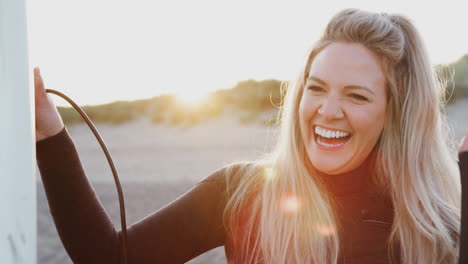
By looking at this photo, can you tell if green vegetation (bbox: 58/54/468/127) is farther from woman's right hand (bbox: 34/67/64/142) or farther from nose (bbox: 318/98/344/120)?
woman's right hand (bbox: 34/67/64/142)

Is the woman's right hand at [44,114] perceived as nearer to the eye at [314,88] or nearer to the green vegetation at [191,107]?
the eye at [314,88]

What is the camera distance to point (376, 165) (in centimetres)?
209

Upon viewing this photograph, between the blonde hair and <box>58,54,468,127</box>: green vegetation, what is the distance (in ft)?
55.7

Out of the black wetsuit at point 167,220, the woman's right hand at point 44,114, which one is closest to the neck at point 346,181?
the black wetsuit at point 167,220

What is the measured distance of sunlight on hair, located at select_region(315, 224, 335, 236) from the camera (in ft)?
6.30

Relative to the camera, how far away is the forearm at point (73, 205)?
143cm

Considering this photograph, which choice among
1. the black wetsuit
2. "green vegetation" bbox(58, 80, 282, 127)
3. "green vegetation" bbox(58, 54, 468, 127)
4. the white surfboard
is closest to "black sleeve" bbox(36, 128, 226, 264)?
the black wetsuit

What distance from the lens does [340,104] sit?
6.09ft

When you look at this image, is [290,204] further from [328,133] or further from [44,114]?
[44,114]

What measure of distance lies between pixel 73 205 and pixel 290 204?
78 centimetres

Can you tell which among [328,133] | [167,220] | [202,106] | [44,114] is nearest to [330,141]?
[328,133]

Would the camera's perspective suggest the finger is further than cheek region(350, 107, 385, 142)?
No

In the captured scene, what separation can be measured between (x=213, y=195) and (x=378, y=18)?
835mm

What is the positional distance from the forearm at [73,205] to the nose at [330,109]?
0.72m
